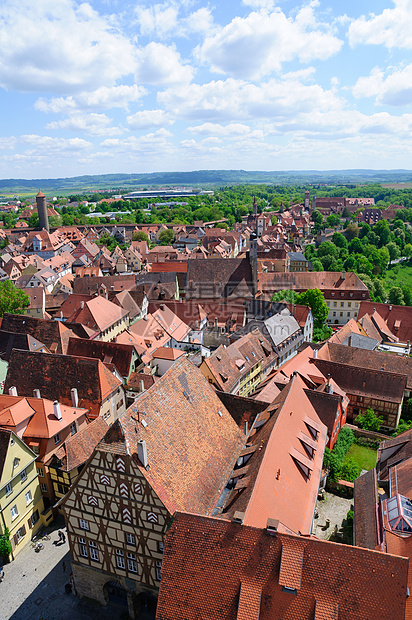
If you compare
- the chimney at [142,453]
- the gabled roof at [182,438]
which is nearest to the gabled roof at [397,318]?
the gabled roof at [182,438]

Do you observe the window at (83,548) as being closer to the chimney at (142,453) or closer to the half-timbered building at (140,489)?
the half-timbered building at (140,489)

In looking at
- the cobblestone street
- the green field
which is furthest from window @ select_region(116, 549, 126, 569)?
the green field

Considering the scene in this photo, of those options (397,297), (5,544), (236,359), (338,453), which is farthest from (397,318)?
(5,544)

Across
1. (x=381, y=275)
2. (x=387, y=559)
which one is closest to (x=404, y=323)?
(x=387, y=559)

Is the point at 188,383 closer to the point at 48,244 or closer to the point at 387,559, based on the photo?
the point at 387,559

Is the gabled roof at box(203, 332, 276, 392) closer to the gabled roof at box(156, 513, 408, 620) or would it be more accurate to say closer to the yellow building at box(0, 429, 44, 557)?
the yellow building at box(0, 429, 44, 557)

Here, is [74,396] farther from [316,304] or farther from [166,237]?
[166,237]

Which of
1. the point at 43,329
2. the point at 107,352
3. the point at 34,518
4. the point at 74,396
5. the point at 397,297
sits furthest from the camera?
the point at 397,297
